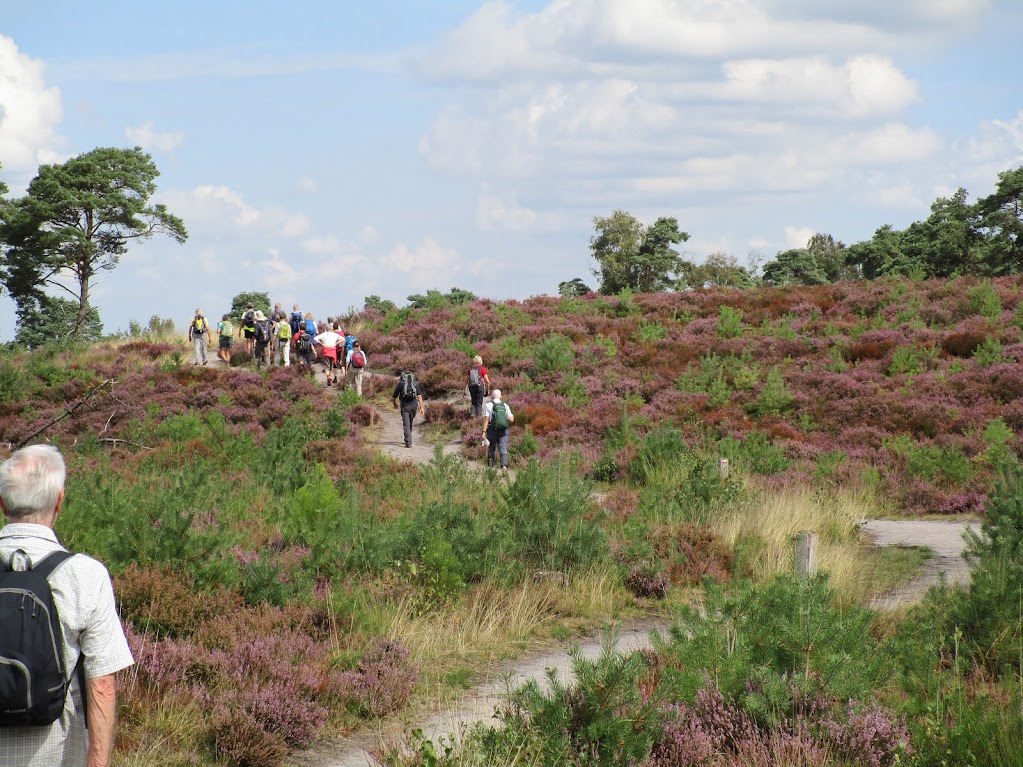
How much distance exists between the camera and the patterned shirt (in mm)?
3221

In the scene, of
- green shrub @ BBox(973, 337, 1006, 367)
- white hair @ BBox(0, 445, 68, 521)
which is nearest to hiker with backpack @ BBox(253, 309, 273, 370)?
green shrub @ BBox(973, 337, 1006, 367)

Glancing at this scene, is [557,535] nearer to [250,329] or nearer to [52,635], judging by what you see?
[52,635]

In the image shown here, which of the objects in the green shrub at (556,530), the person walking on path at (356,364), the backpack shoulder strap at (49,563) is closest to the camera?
the backpack shoulder strap at (49,563)

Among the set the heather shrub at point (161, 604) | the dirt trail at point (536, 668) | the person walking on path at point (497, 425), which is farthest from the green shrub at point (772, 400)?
the heather shrub at point (161, 604)

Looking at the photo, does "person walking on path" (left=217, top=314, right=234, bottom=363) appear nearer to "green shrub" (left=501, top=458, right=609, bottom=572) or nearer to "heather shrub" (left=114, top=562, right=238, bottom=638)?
"green shrub" (left=501, top=458, right=609, bottom=572)

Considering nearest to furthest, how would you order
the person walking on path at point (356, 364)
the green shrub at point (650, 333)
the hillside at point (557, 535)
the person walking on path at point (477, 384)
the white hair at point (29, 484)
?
the white hair at point (29, 484) < the hillside at point (557, 535) < the person walking on path at point (477, 384) < the person walking on path at point (356, 364) < the green shrub at point (650, 333)

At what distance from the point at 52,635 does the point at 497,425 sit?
16236mm

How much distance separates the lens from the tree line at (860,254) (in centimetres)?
5206

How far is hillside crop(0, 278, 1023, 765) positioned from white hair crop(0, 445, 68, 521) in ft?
6.77

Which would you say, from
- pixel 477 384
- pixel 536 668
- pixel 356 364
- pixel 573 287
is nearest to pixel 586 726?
pixel 536 668

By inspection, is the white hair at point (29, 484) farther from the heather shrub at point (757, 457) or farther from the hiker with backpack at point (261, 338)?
the hiker with backpack at point (261, 338)

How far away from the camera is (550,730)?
4934 millimetres

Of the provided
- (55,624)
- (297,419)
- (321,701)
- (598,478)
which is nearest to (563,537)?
(321,701)

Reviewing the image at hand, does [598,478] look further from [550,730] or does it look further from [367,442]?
[550,730]
